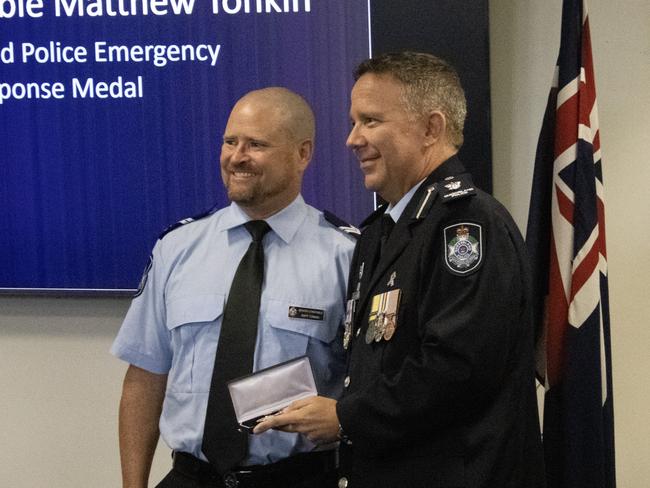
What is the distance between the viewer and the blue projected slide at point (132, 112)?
2.82 metres

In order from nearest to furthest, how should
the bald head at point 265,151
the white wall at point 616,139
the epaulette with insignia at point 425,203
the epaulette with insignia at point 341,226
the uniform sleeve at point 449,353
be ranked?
the uniform sleeve at point 449,353
the epaulette with insignia at point 425,203
the bald head at point 265,151
the epaulette with insignia at point 341,226
the white wall at point 616,139

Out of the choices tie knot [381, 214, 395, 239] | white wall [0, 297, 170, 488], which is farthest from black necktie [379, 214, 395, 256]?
white wall [0, 297, 170, 488]

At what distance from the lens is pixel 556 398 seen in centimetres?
240

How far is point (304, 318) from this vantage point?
2.13 meters

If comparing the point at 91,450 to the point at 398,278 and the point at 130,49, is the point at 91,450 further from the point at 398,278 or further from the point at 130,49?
the point at 398,278

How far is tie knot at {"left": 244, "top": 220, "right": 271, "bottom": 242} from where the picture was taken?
→ 222 cm

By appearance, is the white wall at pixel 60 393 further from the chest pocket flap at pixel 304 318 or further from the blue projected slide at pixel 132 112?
the chest pocket flap at pixel 304 318

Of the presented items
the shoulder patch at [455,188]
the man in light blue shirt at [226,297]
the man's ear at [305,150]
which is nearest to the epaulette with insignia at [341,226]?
the man in light blue shirt at [226,297]

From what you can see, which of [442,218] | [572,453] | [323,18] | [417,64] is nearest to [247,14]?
[323,18]

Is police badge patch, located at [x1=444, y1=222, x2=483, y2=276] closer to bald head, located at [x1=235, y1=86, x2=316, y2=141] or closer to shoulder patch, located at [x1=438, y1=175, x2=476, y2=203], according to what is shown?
shoulder patch, located at [x1=438, y1=175, x2=476, y2=203]

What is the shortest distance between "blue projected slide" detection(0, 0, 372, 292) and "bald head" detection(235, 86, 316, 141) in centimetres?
53

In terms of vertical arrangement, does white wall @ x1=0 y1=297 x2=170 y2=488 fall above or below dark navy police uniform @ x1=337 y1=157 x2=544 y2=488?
below

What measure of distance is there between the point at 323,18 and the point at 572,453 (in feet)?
4.56

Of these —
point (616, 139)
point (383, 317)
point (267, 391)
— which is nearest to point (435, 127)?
point (383, 317)
